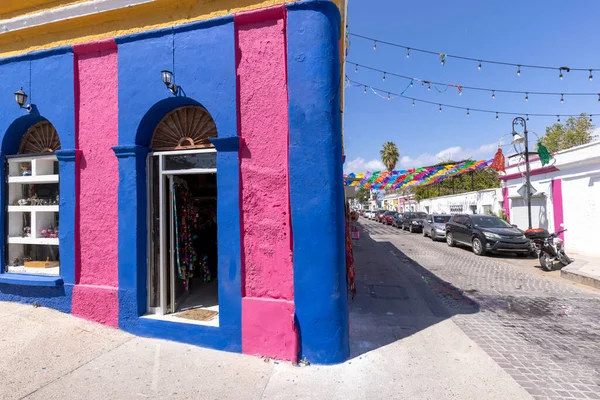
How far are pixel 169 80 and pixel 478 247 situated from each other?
39.3 feet

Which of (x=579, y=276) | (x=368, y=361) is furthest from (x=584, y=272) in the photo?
(x=368, y=361)

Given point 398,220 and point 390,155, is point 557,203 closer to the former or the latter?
point 398,220

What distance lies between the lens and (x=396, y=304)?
5.88m

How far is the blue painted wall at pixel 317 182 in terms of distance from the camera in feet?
11.9

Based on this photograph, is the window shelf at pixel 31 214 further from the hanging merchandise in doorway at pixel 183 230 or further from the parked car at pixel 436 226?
the parked car at pixel 436 226

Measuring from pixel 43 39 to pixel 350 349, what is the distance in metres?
6.78

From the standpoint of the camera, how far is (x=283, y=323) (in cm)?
371

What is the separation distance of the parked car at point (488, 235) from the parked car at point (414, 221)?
787 cm

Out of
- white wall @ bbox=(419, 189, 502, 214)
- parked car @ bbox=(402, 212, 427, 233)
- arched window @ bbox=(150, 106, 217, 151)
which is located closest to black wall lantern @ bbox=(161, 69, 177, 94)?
arched window @ bbox=(150, 106, 217, 151)

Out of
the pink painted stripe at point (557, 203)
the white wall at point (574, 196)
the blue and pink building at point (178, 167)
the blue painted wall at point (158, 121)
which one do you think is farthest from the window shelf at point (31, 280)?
the pink painted stripe at point (557, 203)

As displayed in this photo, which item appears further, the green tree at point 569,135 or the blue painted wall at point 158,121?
the green tree at point 569,135

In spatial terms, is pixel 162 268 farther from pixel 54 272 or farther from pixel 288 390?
pixel 288 390

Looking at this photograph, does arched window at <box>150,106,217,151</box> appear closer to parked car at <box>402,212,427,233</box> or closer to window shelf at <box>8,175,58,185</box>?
window shelf at <box>8,175,58,185</box>

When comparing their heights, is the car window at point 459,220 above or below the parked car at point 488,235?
above
